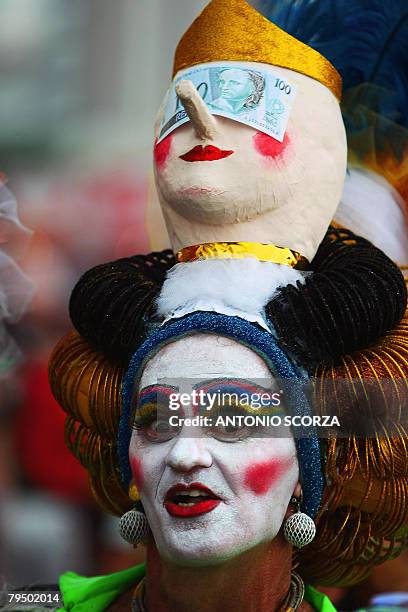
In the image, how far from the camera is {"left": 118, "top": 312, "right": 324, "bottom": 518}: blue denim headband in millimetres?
1645

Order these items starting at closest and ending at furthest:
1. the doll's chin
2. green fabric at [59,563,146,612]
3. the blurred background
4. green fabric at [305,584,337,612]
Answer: the doll's chin → green fabric at [305,584,337,612] → green fabric at [59,563,146,612] → the blurred background

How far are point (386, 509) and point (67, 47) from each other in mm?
2513

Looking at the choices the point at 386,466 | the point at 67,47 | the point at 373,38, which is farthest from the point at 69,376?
the point at 67,47

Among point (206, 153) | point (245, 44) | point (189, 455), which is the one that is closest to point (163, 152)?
point (206, 153)

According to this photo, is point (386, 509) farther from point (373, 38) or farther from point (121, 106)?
point (121, 106)

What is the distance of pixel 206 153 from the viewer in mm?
1726

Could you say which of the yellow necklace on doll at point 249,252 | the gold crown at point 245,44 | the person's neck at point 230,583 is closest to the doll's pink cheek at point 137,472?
the person's neck at point 230,583

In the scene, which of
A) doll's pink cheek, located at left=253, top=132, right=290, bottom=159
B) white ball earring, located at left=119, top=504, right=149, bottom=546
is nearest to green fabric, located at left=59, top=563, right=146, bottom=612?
white ball earring, located at left=119, top=504, right=149, bottom=546

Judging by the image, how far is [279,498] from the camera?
1.64 metres

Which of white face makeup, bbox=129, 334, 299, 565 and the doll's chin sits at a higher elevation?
the doll's chin

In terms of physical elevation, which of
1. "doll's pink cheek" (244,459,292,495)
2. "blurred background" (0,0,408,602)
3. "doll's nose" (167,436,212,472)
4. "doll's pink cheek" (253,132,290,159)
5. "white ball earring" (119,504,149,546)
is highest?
"doll's pink cheek" (253,132,290,159)

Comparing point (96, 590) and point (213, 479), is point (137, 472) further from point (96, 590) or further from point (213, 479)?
point (96, 590)

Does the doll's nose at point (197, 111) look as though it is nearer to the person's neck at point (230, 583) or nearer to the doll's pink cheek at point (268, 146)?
the doll's pink cheek at point (268, 146)

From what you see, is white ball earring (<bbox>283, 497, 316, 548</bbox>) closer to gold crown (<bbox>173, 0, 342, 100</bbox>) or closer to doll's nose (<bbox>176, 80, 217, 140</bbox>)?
doll's nose (<bbox>176, 80, 217, 140</bbox>)
